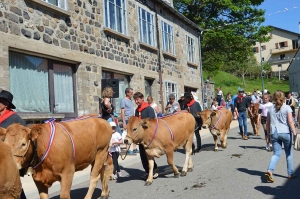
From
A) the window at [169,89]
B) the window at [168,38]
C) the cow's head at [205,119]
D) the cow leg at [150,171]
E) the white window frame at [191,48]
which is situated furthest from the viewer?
the white window frame at [191,48]

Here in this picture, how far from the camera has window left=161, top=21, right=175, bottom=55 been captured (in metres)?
20.0

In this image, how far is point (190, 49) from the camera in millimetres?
24281

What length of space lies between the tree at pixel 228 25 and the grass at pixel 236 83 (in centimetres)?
1644

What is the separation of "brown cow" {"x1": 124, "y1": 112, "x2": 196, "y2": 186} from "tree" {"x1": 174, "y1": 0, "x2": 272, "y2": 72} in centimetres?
2364

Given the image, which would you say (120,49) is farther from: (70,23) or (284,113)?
(284,113)

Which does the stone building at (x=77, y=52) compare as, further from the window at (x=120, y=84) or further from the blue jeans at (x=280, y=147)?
the blue jeans at (x=280, y=147)

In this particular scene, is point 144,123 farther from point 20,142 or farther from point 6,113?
point 20,142

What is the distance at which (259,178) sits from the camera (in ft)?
26.1

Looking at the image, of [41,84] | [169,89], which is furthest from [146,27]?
[41,84]

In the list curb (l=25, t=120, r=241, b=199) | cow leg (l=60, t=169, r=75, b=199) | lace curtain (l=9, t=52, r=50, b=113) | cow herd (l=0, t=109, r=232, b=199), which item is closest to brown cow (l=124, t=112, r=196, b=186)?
cow herd (l=0, t=109, r=232, b=199)

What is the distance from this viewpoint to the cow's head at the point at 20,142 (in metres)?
4.73

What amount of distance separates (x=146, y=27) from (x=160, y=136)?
1073cm

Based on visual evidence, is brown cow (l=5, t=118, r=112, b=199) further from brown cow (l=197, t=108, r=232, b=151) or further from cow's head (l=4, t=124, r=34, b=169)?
brown cow (l=197, t=108, r=232, b=151)

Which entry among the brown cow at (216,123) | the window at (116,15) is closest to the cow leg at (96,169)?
the brown cow at (216,123)
